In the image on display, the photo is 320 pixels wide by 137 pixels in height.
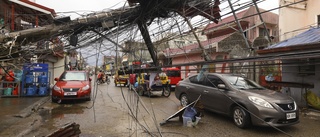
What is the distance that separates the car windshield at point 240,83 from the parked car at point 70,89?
6878mm

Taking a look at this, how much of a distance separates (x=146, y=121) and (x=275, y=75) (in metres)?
8.27

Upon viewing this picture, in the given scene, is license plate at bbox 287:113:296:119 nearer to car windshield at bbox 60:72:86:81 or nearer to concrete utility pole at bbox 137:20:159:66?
concrete utility pole at bbox 137:20:159:66

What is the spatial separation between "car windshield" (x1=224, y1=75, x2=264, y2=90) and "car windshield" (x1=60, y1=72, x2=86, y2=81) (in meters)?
7.95

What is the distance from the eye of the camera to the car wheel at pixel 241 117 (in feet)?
18.3

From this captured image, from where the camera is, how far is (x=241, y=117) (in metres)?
5.78

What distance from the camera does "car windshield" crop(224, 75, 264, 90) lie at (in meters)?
6.49

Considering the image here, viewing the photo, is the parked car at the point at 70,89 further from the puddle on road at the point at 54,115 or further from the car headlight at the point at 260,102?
the car headlight at the point at 260,102

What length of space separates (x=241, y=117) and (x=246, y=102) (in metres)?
0.46

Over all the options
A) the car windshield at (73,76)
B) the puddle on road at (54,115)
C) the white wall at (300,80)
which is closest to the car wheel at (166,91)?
the car windshield at (73,76)

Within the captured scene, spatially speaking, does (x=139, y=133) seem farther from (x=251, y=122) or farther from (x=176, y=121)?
(x=251, y=122)

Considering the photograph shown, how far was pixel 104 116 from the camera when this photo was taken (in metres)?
7.42

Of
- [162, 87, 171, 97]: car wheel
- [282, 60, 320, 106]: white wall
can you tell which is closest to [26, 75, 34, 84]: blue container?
[162, 87, 171, 97]: car wheel

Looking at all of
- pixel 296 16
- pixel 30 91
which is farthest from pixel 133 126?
pixel 296 16

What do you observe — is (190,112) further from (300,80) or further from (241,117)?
(300,80)
